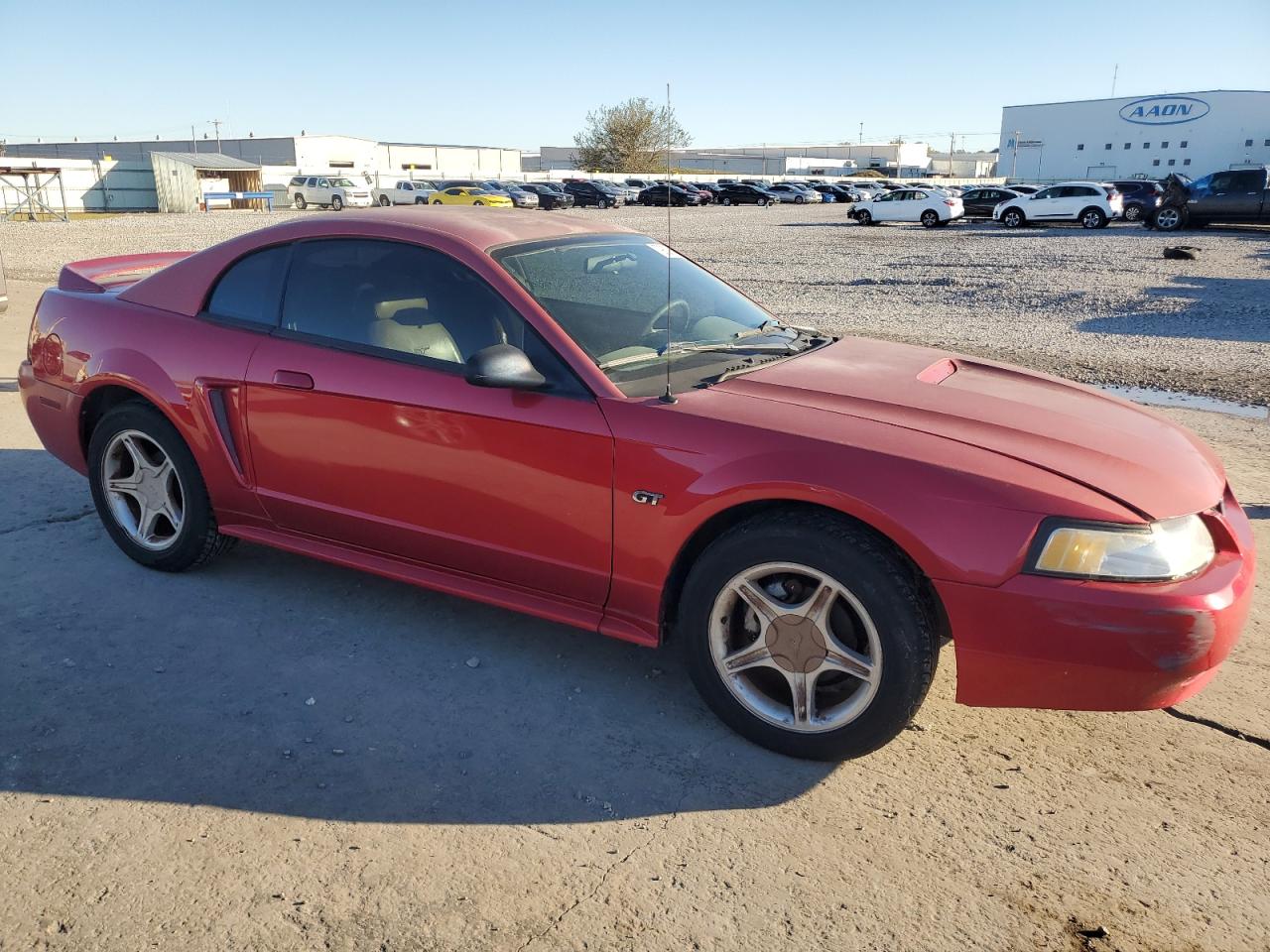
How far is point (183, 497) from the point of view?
13.6 ft

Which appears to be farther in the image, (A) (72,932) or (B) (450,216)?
(B) (450,216)

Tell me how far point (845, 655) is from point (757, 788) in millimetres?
475

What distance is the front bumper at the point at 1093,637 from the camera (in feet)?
8.20

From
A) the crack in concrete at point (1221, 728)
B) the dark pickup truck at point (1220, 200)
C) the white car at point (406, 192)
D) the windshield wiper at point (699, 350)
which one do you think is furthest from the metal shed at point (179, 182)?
the crack in concrete at point (1221, 728)

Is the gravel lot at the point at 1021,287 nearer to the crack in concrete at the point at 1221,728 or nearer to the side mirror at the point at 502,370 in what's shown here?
the side mirror at the point at 502,370

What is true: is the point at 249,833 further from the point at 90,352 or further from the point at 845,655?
the point at 90,352

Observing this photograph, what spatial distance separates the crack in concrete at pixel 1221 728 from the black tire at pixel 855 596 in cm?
113

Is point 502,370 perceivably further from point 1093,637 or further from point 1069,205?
point 1069,205

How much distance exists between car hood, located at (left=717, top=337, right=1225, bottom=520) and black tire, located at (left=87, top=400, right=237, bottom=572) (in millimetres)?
2394

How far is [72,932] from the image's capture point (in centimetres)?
226

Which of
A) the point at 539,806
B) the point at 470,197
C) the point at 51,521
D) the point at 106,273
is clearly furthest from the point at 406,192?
the point at 539,806

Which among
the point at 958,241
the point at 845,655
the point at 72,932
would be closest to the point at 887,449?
the point at 845,655

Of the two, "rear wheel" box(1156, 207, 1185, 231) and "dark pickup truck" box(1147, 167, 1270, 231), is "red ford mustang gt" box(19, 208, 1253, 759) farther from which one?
"rear wheel" box(1156, 207, 1185, 231)

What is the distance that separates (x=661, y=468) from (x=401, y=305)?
130cm
